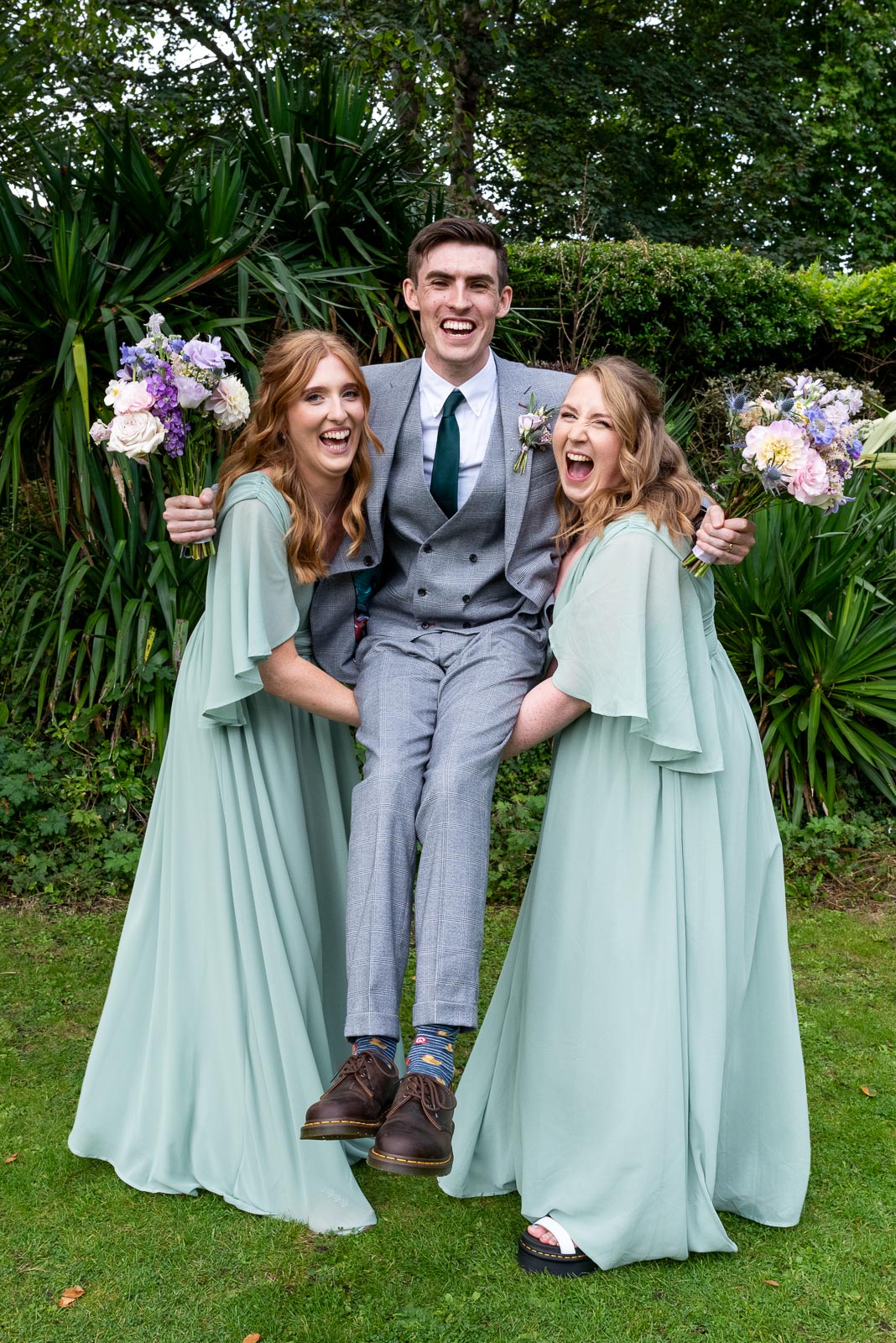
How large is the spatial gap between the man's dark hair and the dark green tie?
1.45ft

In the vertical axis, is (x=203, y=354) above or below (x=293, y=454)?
above

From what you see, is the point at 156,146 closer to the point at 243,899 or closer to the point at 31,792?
the point at 31,792

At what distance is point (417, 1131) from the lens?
8.10 feet

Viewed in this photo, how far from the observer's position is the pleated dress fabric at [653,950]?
2.77 meters

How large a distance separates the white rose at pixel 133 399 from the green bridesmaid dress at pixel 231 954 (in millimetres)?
356

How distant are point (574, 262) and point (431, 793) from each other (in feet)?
17.9

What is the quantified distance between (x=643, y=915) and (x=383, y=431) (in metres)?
1.51

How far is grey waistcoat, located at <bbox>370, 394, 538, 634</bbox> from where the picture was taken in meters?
3.25

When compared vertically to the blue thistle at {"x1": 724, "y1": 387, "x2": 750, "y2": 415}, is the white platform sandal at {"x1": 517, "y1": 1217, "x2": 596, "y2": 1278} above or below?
below

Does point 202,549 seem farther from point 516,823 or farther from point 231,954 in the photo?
point 516,823

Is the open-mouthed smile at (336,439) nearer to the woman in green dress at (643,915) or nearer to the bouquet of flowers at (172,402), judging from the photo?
the bouquet of flowers at (172,402)

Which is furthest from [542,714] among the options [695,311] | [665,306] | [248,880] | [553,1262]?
[665,306]

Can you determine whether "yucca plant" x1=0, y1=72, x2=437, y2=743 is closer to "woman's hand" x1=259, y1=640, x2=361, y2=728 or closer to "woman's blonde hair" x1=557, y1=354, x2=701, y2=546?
"woman's hand" x1=259, y1=640, x2=361, y2=728

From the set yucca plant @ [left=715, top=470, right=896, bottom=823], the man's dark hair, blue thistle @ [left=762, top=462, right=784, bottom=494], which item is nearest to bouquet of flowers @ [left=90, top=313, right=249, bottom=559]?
the man's dark hair
